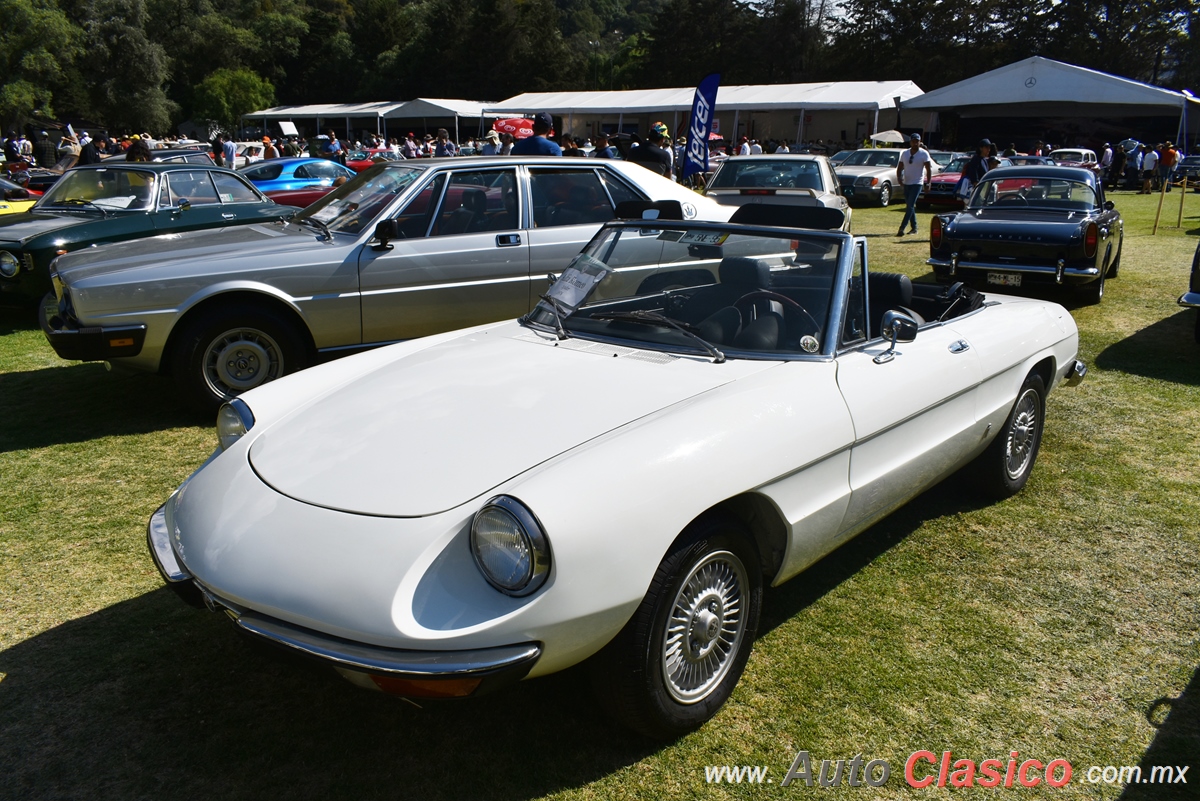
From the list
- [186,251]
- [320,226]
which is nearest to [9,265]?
[186,251]

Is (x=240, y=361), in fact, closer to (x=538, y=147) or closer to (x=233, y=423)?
(x=233, y=423)

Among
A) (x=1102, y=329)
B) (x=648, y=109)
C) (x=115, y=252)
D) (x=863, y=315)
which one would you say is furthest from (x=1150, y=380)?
(x=648, y=109)

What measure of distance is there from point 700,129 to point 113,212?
8.07 metres

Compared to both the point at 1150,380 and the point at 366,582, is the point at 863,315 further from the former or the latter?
the point at 1150,380

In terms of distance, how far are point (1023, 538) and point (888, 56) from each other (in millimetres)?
67899

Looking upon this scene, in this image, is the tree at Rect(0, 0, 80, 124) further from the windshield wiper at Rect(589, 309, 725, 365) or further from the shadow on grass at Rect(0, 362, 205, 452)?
the windshield wiper at Rect(589, 309, 725, 365)

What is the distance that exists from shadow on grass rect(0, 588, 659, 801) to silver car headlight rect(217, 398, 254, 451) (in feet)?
2.41

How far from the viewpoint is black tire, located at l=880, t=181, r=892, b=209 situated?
2277cm

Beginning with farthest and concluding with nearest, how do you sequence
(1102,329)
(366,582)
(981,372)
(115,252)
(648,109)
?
(648,109) → (1102,329) → (115,252) → (981,372) → (366,582)

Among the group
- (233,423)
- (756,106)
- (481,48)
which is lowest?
(233,423)

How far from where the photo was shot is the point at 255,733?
2.62 metres

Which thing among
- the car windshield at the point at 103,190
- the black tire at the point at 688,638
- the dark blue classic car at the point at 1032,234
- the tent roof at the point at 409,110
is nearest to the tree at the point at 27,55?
the tent roof at the point at 409,110

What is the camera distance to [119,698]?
279cm

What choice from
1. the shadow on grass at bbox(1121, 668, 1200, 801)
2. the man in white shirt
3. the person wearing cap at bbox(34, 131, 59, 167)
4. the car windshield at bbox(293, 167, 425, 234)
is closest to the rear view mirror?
the car windshield at bbox(293, 167, 425, 234)
